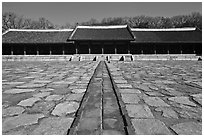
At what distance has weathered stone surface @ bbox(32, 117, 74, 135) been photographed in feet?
6.28

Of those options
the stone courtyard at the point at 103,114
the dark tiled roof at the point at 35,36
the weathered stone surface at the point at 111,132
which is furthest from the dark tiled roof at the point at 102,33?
→ the weathered stone surface at the point at 111,132

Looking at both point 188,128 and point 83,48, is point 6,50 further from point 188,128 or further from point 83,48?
point 188,128

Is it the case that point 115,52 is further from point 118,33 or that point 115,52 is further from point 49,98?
point 49,98

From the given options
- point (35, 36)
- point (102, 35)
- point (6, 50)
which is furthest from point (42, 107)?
point (35, 36)

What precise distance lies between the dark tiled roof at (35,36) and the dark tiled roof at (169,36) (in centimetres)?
1225

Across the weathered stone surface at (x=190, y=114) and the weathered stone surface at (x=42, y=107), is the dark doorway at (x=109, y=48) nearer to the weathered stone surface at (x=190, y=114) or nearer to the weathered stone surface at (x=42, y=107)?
the weathered stone surface at (x=42, y=107)

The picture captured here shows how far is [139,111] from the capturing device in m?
2.54

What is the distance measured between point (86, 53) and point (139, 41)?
27.3 feet

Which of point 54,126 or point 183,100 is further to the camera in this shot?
point 183,100

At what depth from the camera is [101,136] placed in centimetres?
179

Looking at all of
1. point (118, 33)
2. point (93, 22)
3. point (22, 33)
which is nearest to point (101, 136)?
point (118, 33)

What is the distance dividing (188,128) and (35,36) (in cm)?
2853

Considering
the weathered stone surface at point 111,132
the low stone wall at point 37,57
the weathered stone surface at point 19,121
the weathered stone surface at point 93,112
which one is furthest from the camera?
the low stone wall at point 37,57

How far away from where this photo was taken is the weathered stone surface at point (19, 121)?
2080mm
